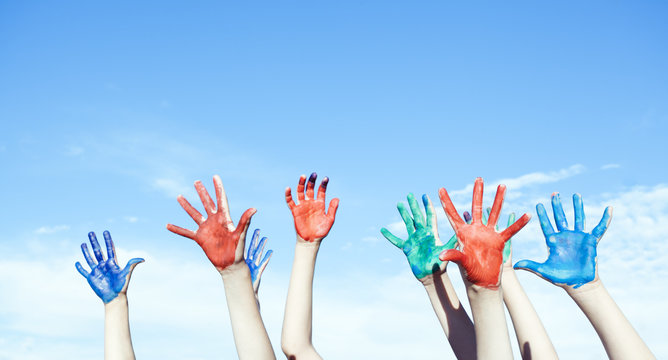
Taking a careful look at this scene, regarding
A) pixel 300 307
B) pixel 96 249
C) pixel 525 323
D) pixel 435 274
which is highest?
pixel 96 249

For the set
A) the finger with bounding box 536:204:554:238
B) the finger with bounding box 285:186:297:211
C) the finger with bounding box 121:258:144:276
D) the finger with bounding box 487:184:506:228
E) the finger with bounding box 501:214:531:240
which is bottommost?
the finger with bounding box 501:214:531:240

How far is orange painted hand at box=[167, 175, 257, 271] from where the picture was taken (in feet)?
20.8

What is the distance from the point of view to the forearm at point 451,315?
7.05 meters

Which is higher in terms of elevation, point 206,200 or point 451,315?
point 206,200

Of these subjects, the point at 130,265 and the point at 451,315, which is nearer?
the point at 451,315

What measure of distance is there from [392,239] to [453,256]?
82.0 inches

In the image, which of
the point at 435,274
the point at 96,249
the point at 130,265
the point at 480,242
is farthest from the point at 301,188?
the point at 96,249

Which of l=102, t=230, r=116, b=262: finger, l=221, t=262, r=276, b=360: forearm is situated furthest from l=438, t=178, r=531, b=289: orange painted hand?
l=102, t=230, r=116, b=262: finger

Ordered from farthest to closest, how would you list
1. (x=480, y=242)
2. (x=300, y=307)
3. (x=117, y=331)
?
1. (x=117, y=331)
2. (x=300, y=307)
3. (x=480, y=242)

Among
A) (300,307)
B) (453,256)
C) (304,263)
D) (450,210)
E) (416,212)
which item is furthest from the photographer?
(416,212)

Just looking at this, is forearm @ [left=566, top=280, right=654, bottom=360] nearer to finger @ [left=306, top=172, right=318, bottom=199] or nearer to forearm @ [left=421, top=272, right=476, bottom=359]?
forearm @ [left=421, top=272, right=476, bottom=359]

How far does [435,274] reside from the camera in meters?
7.04

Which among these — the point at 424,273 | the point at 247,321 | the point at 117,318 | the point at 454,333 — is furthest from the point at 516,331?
the point at 117,318

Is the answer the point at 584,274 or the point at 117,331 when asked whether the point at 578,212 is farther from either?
the point at 117,331
